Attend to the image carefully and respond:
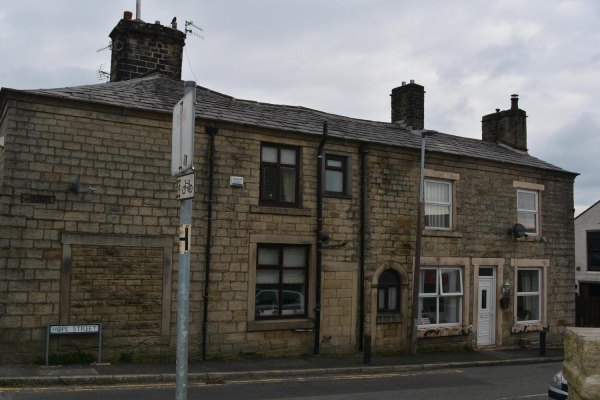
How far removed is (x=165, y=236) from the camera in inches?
545

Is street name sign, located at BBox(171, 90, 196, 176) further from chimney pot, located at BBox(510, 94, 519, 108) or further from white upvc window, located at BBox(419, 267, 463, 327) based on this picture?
chimney pot, located at BBox(510, 94, 519, 108)

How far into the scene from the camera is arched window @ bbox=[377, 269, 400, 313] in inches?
671

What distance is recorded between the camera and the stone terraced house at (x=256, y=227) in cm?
1270

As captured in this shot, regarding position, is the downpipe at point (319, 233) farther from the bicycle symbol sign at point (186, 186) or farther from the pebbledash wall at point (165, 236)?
the bicycle symbol sign at point (186, 186)

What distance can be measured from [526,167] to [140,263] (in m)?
13.1

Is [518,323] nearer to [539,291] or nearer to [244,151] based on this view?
Result: [539,291]

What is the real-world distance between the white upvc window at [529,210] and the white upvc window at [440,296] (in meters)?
3.44

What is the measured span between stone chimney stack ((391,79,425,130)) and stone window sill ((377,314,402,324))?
692cm

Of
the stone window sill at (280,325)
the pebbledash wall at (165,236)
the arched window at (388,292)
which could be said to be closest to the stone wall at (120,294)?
the pebbledash wall at (165,236)

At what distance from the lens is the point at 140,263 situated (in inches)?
534

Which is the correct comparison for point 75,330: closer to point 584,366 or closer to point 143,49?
point 143,49

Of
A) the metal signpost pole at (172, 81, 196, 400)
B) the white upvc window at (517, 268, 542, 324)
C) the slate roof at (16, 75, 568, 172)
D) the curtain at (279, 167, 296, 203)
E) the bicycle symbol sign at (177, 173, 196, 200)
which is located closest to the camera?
the metal signpost pole at (172, 81, 196, 400)

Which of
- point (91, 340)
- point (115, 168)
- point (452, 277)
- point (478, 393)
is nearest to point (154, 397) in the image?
point (91, 340)

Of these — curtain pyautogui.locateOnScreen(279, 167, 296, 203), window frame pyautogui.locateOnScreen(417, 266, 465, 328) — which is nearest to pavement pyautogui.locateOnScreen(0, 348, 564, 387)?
window frame pyautogui.locateOnScreen(417, 266, 465, 328)
